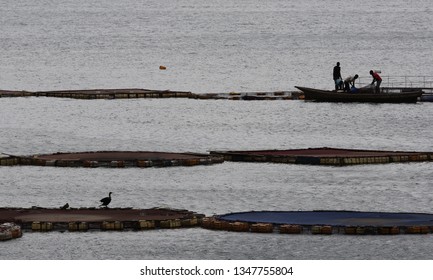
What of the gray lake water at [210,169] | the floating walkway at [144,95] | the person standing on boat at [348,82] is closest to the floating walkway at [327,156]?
the gray lake water at [210,169]

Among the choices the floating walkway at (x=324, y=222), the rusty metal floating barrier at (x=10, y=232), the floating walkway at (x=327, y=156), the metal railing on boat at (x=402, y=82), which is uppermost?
the metal railing on boat at (x=402, y=82)

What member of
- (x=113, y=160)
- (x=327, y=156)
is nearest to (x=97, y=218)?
(x=113, y=160)

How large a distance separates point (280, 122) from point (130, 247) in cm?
4055

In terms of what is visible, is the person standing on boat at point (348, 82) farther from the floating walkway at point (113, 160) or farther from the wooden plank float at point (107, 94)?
the floating walkway at point (113, 160)

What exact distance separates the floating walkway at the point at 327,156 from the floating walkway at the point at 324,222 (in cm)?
1315

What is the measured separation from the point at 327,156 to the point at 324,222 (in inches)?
648

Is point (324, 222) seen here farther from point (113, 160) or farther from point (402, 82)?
point (402, 82)

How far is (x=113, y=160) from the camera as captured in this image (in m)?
57.3

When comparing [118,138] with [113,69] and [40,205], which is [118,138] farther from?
[113,69]

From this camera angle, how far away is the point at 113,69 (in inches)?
5812

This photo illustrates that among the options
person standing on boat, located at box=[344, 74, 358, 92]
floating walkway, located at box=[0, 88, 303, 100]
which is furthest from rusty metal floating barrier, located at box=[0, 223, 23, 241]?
floating walkway, located at box=[0, 88, 303, 100]

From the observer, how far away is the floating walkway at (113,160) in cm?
5644

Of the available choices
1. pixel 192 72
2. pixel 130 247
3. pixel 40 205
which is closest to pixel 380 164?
pixel 40 205

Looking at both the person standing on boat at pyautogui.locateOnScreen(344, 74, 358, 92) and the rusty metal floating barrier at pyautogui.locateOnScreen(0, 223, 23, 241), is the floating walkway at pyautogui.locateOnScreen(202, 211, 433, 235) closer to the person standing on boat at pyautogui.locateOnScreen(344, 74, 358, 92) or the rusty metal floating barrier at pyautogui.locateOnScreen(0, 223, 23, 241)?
the rusty metal floating barrier at pyautogui.locateOnScreen(0, 223, 23, 241)
